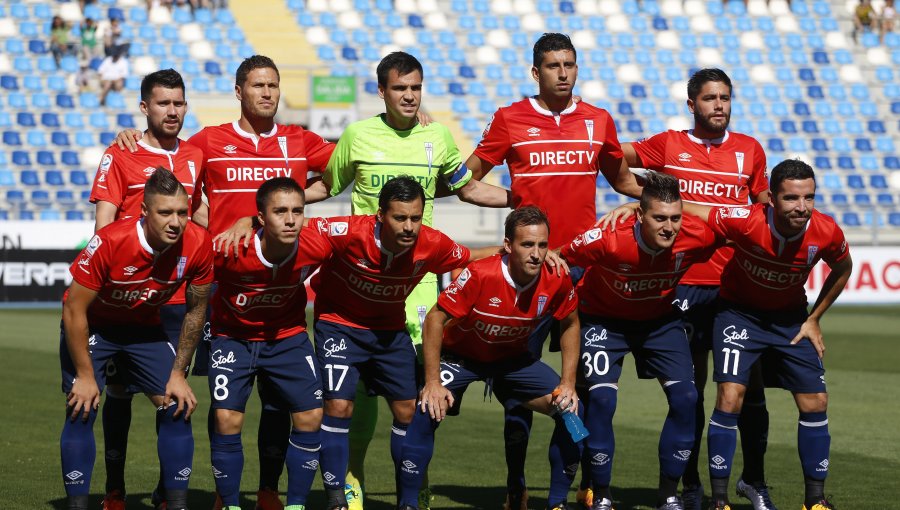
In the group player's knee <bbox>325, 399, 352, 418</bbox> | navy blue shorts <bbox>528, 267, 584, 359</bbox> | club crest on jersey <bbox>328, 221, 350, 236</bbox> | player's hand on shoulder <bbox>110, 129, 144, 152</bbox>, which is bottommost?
player's knee <bbox>325, 399, 352, 418</bbox>

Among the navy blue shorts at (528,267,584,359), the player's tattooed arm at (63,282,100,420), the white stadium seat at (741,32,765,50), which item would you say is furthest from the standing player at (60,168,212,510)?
the white stadium seat at (741,32,765,50)

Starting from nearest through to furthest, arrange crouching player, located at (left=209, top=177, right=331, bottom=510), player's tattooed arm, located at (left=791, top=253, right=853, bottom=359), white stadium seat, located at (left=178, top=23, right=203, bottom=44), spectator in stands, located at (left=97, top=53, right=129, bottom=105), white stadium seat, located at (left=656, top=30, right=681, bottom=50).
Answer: crouching player, located at (left=209, top=177, right=331, bottom=510) → player's tattooed arm, located at (left=791, top=253, right=853, bottom=359) → spectator in stands, located at (left=97, top=53, right=129, bottom=105) → white stadium seat, located at (left=178, top=23, right=203, bottom=44) → white stadium seat, located at (left=656, top=30, right=681, bottom=50)

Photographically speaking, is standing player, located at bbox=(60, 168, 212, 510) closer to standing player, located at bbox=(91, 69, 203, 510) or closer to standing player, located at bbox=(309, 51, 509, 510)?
standing player, located at bbox=(91, 69, 203, 510)

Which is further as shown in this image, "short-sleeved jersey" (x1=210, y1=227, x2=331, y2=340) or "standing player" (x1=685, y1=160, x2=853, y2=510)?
"standing player" (x1=685, y1=160, x2=853, y2=510)

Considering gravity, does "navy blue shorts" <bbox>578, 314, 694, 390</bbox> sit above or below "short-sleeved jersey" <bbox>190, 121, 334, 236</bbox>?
below

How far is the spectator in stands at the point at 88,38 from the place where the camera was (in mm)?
27328

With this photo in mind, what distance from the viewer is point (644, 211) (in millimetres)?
7742

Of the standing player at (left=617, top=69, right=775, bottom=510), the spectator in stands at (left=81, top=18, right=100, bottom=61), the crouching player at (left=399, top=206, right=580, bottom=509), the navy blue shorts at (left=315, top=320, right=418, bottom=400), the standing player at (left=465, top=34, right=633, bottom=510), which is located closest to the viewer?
the crouching player at (left=399, top=206, right=580, bottom=509)

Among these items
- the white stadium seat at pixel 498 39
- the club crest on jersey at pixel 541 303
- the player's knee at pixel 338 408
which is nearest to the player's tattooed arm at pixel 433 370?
the player's knee at pixel 338 408

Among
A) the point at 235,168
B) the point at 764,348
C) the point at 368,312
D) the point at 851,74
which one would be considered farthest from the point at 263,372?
the point at 851,74

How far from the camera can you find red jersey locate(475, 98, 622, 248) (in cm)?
838

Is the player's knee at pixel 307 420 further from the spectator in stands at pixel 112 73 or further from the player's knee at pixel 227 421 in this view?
the spectator in stands at pixel 112 73

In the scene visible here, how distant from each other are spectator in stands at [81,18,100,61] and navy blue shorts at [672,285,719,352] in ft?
69.8

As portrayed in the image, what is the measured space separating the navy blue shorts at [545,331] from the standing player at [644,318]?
215mm
